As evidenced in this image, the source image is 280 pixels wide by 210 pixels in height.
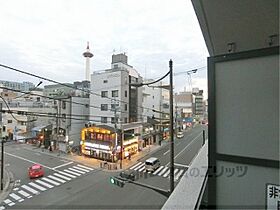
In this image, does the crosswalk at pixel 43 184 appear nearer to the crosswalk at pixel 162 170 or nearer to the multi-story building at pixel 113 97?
the crosswalk at pixel 162 170

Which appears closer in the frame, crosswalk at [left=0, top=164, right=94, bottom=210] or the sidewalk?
crosswalk at [left=0, top=164, right=94, bottom=210]

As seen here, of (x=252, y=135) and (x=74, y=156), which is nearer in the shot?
(x=252, y=135)

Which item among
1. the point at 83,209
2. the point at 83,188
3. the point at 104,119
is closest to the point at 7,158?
Answer: the point at 104,119

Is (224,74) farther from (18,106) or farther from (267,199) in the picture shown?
(18,106)

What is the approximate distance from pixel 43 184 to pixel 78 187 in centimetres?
295

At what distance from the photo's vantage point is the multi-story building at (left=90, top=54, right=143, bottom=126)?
23.7 m

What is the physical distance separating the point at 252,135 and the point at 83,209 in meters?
11.9

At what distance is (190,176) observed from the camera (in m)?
2.98

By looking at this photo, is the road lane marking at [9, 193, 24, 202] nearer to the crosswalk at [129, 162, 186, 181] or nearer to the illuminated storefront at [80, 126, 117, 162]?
the crosswalk at [129, 162, 186, 181]

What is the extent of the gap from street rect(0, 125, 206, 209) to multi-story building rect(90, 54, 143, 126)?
568cm

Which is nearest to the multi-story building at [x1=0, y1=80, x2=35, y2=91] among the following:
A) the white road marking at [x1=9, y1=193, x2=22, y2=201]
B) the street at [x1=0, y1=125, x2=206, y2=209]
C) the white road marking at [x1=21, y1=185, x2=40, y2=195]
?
the street at [x1=0, y1=125, x2=206, y2=209]

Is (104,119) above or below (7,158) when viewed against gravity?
above

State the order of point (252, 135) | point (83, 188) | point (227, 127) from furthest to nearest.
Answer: point (83, 188) < point (227, 127) < point (252, 135)

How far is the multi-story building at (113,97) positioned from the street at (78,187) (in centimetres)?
568
